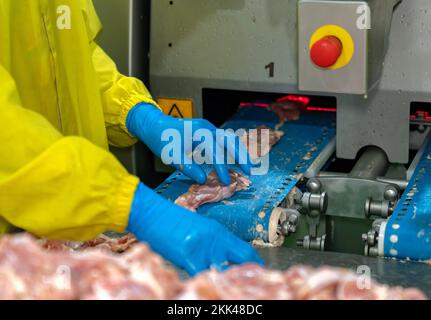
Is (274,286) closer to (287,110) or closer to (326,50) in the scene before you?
(326,50)

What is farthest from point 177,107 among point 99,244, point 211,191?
point 99,244

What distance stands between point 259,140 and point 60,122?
0.67 meters

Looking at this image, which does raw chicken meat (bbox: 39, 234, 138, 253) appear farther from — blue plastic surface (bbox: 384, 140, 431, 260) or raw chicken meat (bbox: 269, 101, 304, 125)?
raw chicken meat (bbox: 269, 101, 304, 125)

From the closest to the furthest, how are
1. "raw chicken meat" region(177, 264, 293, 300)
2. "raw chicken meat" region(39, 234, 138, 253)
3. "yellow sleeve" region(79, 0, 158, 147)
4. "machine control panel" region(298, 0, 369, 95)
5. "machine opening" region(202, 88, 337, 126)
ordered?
1. "raw chicken meat" region(177, 264, 293, 300)
2. "raw chicken meat" region(39, 234, 138, 253)
3. "machine control panel" region(298, 0, 369, 95)
4. "yellow sleeve" region(79, 0, 158, 147)
5. "machine opening" region(202, 88, 337, 126)

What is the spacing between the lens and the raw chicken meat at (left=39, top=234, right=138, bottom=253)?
6.75 feet

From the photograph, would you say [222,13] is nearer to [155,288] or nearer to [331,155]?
[331,155]

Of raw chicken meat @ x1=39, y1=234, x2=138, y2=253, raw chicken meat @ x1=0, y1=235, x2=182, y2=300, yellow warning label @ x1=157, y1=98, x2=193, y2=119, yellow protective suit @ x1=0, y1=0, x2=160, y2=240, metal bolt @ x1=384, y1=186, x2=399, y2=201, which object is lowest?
raw chicken meat @ x1=39, y1=234, x2=138, y2=253

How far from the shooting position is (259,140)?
273cm

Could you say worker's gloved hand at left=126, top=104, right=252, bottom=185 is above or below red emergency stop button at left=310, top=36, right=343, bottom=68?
below

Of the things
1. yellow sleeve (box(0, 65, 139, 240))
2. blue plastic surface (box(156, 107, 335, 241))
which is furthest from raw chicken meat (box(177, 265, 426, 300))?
blue plastic surface (box(156, 107, 335, 241))

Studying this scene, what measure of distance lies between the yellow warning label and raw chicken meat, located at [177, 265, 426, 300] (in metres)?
1.29
